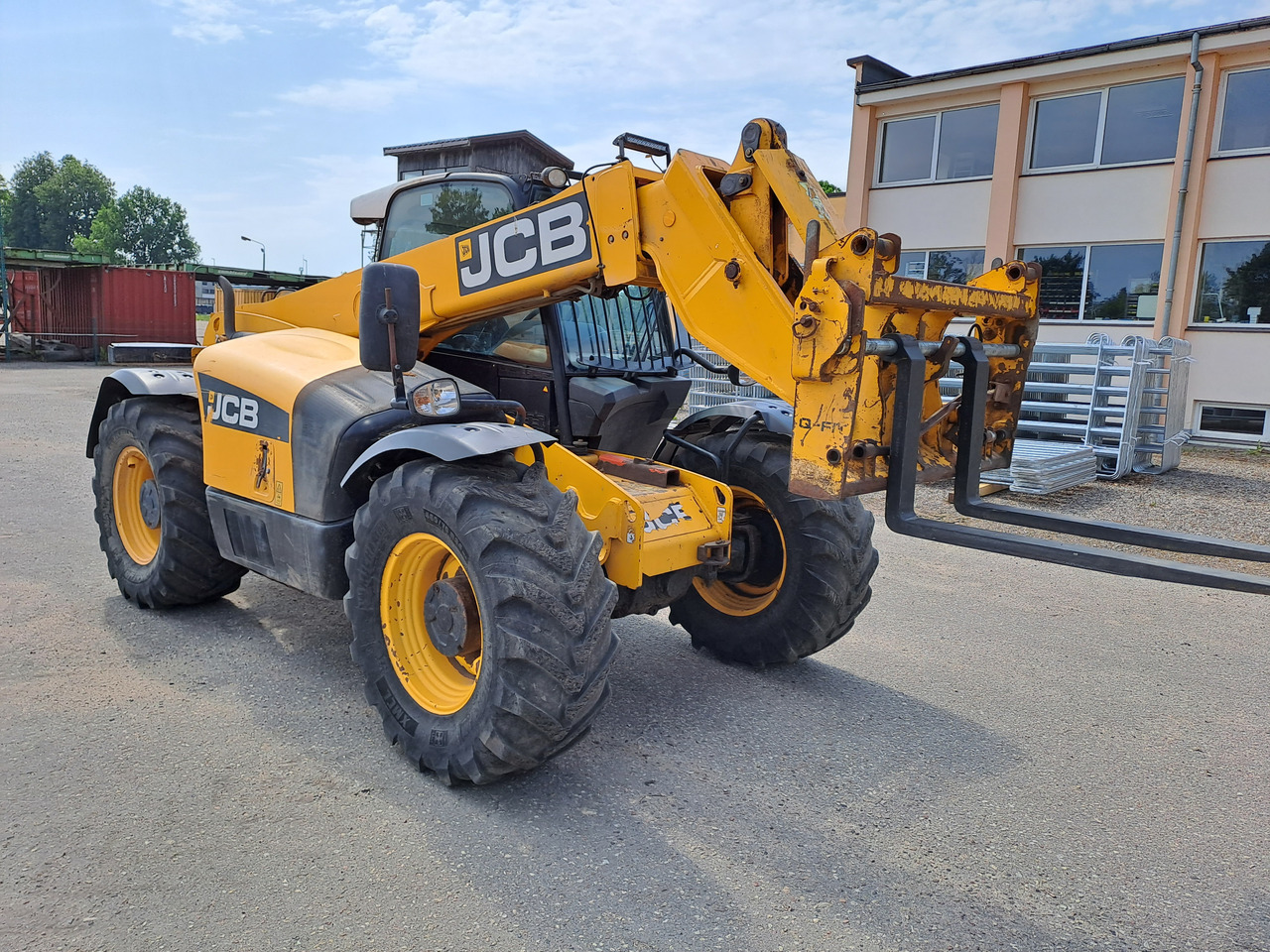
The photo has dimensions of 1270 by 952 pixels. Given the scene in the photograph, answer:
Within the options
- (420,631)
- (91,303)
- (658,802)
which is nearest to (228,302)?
(420,631)

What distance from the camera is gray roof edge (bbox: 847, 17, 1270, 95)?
46.9 feet

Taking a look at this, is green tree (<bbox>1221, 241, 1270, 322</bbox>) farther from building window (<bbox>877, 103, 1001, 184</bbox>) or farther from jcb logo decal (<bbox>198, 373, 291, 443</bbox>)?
jcb logo decal (<bbox>198, 373, 291, 443</bbox>)

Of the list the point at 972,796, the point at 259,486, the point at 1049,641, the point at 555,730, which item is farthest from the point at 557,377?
the point at 1049,641

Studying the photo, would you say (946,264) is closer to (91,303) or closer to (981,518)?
(981,518)

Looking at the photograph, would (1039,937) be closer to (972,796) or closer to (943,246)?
(972,796)

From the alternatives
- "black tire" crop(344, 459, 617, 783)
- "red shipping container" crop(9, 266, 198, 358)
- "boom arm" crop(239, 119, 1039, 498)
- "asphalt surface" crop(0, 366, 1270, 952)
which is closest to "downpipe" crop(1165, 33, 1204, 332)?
"asphalt surface" crop(0, 366, 1270, 952)

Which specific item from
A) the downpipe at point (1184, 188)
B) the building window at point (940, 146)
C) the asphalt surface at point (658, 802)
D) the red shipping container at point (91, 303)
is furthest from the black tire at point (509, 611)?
the red shipping container at point (91, 303)

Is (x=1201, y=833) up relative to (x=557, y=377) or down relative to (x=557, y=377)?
down

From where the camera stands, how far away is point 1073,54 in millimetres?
15922

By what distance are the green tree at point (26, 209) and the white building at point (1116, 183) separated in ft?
357

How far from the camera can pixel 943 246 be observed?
59.9ft

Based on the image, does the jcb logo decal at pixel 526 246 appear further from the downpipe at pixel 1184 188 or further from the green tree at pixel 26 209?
the green tree at pixel 26 209

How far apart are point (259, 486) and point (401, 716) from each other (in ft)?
4.70

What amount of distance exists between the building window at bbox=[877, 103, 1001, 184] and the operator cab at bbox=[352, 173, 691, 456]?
14993mm
